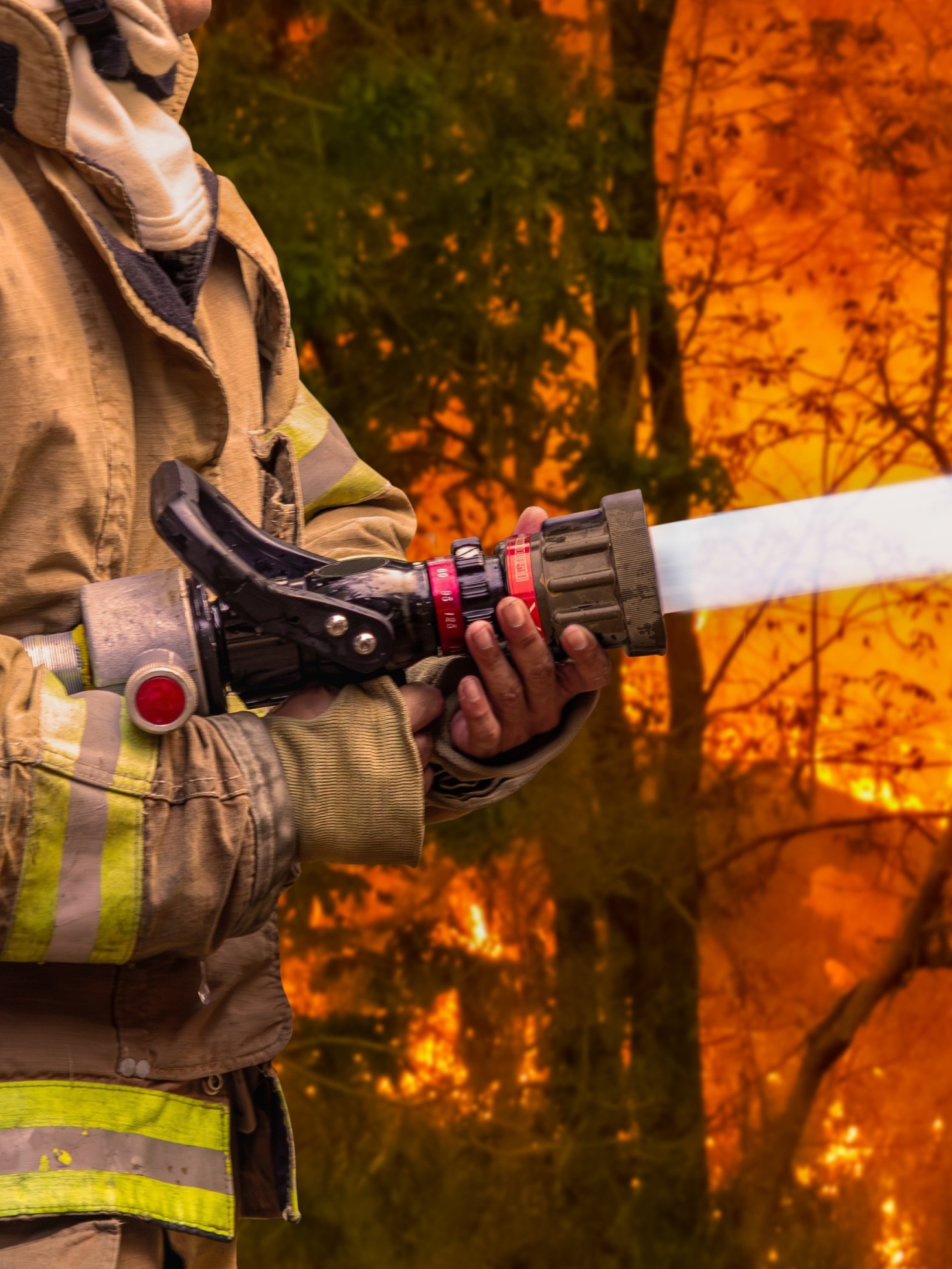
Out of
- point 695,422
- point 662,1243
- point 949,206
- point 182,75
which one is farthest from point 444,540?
point 182,75

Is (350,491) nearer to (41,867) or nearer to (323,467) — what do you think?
(323,467)

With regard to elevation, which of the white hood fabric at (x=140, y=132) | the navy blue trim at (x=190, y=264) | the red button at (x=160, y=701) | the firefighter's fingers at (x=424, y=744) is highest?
the white hood fabric at (x=140, y=132)

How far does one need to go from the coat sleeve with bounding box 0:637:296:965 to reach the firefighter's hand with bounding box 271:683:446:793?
0.15 ft

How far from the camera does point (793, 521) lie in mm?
915

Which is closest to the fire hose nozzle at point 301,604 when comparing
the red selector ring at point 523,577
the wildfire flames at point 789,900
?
the red selector ring at point 523,577

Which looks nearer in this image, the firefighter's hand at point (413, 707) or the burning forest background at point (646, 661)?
the firefighter's hand at point (413, 707)

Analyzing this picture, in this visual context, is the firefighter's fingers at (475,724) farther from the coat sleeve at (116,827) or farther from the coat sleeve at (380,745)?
the coat sleeve at (116,827)

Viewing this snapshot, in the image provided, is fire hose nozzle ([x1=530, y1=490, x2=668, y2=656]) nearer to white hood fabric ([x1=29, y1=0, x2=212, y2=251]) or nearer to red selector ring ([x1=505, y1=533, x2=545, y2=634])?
red selector ring ([x1=505, y1=533, x2=545, y2=634])

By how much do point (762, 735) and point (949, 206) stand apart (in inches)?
36.7

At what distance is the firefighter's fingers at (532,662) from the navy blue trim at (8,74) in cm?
46

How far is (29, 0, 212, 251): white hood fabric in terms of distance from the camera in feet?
3.25

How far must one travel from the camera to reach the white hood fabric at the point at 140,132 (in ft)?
3.25

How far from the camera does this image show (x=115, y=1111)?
941mm

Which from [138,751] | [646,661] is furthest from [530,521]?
[646,661]
